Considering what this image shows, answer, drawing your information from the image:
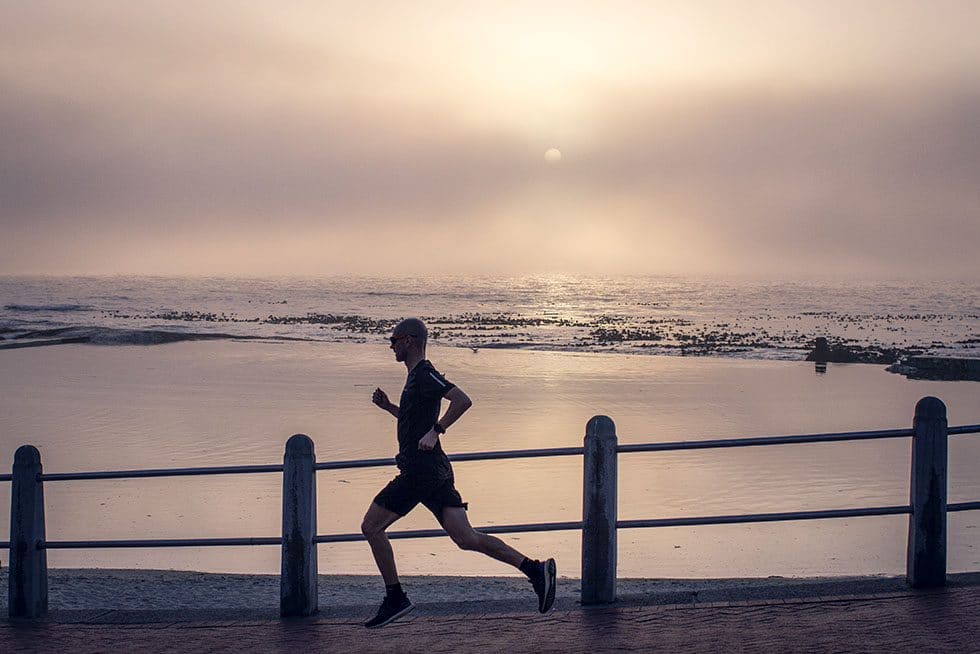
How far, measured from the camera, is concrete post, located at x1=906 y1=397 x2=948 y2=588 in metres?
8.21

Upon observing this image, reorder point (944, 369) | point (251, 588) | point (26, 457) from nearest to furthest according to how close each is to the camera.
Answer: point (26, 457) < point (251, 588) < point (944, 369)

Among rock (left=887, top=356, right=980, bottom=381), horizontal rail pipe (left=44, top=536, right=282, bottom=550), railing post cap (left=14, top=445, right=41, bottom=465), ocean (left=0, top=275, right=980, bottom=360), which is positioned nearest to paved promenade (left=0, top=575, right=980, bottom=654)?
horizontal rail pipe (left=44, top=536, right=282, bottom=550)

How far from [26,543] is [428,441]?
345 cm

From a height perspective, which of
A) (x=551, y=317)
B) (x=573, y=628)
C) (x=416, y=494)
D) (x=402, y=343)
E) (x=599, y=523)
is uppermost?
(x=402, y=343)

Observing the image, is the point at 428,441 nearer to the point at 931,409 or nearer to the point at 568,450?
the point at 568,450

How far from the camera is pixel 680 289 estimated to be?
17062 cm

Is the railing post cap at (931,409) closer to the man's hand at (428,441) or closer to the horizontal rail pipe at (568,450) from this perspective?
the horizontal rail pipe at (568,450)

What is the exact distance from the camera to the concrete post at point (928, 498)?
8.21 m

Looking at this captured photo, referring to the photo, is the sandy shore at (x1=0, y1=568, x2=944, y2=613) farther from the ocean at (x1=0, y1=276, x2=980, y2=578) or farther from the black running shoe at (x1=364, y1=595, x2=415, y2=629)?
the black running shoe at (x1=364, y1=595, x2=415, y2=629)

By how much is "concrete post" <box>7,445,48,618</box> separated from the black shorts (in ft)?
9.31

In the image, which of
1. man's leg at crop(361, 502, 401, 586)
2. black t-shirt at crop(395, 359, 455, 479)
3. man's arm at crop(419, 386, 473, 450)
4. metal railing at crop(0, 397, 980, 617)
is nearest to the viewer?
man's arm at crop(419, 386, 473, 450)

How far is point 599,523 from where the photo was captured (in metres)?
8.20

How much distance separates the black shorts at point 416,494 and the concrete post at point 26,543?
2.84 m

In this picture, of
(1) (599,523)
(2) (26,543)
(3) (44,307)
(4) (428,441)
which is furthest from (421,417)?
(3) (44,307)
